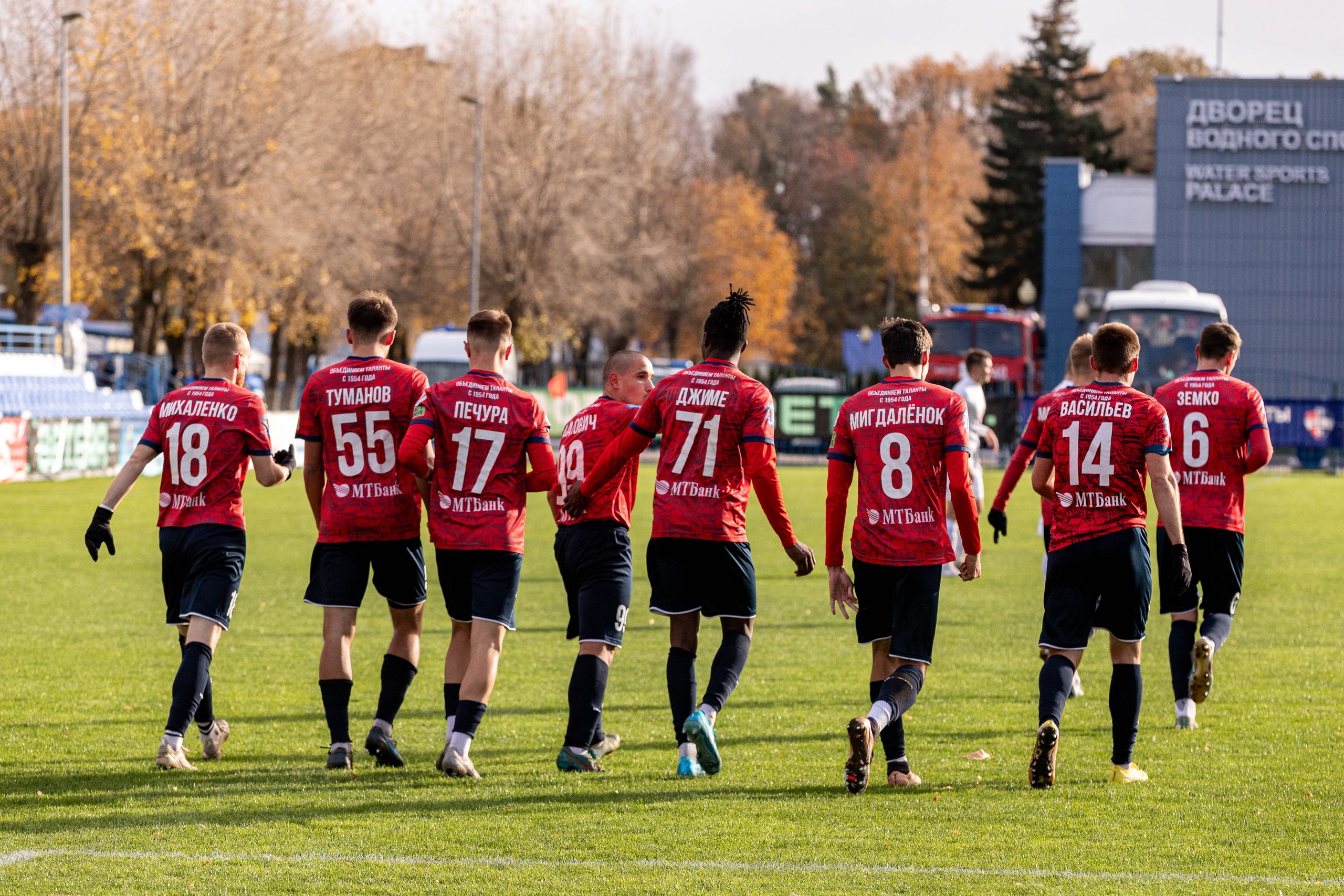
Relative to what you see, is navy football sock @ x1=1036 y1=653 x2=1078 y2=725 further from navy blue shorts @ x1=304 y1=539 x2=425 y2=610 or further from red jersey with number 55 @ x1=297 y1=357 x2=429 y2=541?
red jersey with number 55 @ x1=297 y1=357 x2=429 y2=541

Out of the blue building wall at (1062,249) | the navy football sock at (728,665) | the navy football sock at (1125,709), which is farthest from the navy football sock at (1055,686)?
the blue building wall at (1062,249)

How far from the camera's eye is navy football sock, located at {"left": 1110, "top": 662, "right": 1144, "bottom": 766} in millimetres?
6426

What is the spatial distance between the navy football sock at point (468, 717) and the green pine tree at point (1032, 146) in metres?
56.4

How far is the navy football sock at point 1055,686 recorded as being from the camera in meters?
6.31

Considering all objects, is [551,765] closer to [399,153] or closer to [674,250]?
[399,153]

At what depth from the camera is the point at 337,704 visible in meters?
6.56

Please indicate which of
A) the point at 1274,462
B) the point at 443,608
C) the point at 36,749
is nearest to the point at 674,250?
the point at 1274,462

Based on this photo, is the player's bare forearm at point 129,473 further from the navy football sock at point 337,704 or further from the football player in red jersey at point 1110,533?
the football player in red jersey at point 1110,533

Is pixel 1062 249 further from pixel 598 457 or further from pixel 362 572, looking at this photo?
pixel 362 572

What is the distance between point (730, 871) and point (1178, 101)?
44.9 metres

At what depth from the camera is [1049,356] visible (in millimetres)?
49719

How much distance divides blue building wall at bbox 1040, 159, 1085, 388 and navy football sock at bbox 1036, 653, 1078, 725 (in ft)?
149

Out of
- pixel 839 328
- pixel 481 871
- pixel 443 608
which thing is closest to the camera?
pixel 481 871

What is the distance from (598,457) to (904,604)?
1.53 m
